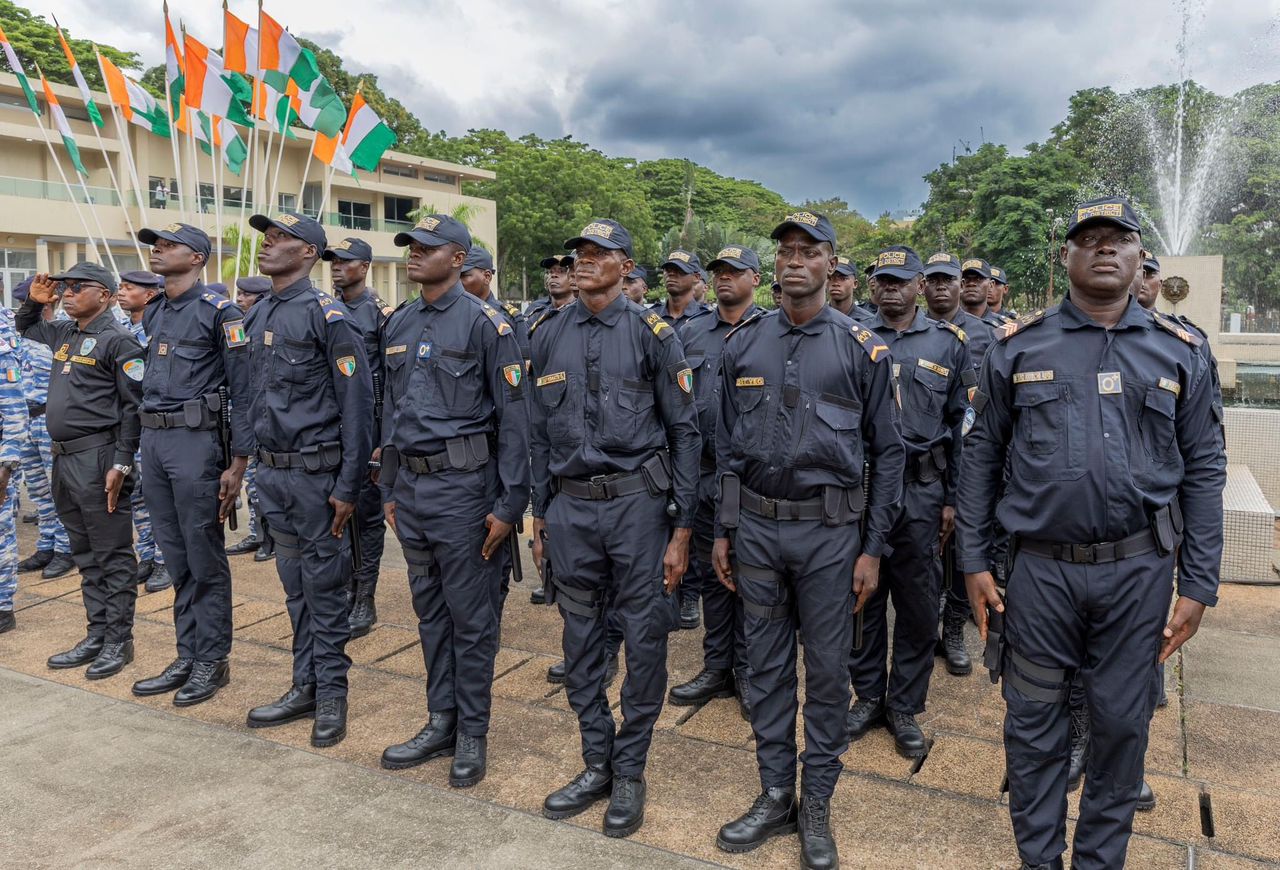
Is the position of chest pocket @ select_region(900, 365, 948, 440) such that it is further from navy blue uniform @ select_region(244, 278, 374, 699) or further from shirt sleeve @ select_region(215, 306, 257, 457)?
shirt sleeve @ select_region(215, 306, 257, 457)

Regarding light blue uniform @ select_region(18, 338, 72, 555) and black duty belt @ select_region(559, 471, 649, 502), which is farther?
light blue uniform @ select_region(18, 338, 72, 555)

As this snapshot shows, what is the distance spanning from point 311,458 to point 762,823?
8.33ft

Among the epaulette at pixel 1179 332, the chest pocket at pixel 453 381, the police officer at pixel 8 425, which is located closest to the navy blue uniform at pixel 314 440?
the chest pocket at pixel 453 381

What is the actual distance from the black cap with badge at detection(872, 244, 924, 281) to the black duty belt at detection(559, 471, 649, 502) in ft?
5.94

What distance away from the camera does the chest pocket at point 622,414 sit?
343 centimetres

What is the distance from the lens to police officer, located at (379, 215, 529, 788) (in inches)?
146

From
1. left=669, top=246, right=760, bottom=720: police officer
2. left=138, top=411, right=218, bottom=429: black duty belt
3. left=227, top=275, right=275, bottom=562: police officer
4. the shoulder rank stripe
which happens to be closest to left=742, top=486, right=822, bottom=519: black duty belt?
left=669, top=246, right=760, bottom=720: police officer

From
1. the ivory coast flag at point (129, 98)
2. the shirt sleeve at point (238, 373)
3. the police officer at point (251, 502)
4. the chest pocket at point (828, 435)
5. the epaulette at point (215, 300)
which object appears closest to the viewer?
the chest pocket at point (828, 435)

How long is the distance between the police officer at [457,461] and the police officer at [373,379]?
1778 mm

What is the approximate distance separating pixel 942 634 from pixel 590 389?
9.45 ft

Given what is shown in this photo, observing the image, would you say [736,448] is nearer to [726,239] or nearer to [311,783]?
[311,783]

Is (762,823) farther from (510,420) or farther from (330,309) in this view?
(330,309)

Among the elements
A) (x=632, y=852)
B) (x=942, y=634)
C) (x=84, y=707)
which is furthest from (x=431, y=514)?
(x=942, y=634)

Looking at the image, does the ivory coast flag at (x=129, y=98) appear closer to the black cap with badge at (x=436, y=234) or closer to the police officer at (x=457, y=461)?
the black cap with badge at (x=436, y=234)
